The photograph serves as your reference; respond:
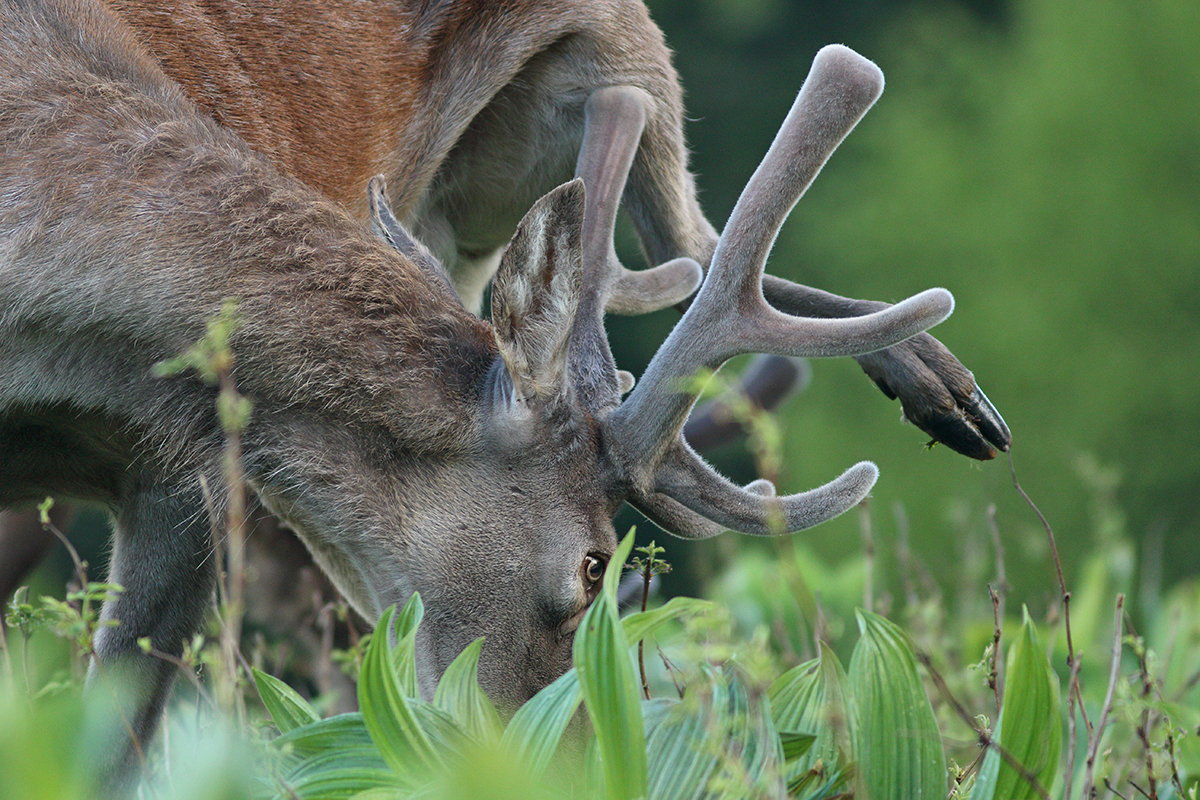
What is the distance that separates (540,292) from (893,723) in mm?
1047

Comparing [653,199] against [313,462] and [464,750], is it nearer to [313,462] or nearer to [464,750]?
[313,462]

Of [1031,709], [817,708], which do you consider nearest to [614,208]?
[817,708]

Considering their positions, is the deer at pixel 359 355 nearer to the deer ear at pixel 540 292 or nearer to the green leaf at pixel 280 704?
the deer ear at pixel 540 292

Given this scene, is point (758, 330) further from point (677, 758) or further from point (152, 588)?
point (152, 588)

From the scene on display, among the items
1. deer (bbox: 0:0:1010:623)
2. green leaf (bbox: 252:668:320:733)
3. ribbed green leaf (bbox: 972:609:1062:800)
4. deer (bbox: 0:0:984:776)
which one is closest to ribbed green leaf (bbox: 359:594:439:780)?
green leaf (bbox: 252:668:320:733)

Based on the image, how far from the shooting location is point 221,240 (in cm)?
260

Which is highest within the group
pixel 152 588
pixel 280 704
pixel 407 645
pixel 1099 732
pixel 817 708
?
pixel 1099 732

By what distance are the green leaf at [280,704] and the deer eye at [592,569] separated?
0.66 meters

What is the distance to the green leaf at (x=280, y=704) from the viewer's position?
2473 millimetres

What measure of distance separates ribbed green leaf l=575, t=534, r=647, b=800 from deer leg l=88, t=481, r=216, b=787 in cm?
135

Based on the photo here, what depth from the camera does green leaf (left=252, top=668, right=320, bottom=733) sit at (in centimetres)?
247

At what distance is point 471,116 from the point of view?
355 cm

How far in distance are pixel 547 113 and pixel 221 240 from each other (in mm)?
1297

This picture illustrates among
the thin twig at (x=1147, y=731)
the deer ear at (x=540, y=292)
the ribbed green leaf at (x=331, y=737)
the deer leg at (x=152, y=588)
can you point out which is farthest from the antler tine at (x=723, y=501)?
the deer leg at (x=152, y=588)
